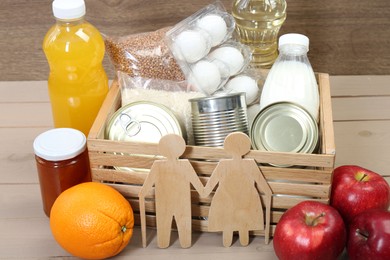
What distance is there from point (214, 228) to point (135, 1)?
540mm

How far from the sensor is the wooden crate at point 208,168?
945 millimetres

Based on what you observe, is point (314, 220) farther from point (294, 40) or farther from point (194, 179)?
point (294, 40)

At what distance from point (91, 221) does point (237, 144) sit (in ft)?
0.69

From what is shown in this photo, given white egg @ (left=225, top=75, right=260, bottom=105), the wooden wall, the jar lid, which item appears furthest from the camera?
the wooden wall

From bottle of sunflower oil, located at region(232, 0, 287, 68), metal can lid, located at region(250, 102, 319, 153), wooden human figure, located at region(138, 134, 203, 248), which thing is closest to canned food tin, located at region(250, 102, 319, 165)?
metal can lid, located at region(250, 102, 319, 153)

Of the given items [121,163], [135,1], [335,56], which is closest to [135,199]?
[121,163]

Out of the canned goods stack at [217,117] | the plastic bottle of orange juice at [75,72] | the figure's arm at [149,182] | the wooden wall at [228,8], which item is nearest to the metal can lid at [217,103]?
the canned goods stack at [217,117]

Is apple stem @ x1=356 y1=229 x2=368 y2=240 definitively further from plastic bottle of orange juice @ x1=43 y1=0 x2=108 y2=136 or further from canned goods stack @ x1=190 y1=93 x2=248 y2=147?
plastic bottle of orange juice @ x1=43 y1=0 x2=108 y2=136

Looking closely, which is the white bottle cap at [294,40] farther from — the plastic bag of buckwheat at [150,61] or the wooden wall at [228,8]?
the wooden wall at [228,8]

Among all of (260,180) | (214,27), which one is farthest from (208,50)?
(260,180)

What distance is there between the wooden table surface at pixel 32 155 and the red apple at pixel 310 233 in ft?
→ 0.24

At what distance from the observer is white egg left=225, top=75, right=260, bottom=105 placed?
1.10 meters

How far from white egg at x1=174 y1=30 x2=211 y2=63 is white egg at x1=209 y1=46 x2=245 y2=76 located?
0.08 feet

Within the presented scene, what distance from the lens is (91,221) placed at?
3.04 ft
